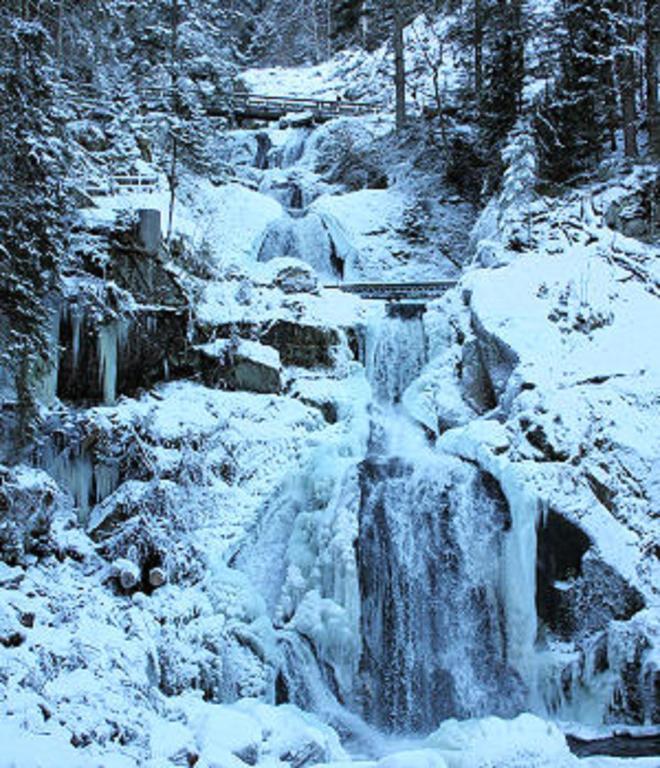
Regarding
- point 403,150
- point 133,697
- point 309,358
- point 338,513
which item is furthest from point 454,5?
point 133,697

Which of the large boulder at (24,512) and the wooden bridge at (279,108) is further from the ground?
the wooden bridge at (279,108)

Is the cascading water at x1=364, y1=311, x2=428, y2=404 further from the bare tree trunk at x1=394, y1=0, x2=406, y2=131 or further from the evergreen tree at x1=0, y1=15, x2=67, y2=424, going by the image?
Answer: the bare tree trunk at x1=394, y1=0, x2=406, y2=131

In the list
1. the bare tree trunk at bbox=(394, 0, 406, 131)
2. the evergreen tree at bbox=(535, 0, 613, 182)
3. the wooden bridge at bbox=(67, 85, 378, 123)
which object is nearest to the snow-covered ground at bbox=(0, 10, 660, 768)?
the evergreen tree at bbox=(535, 0, 613, 182)

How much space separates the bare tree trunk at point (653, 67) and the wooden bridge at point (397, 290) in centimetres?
578

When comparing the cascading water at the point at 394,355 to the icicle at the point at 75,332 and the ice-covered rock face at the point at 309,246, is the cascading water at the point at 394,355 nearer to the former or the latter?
the icicle at the point at 75,332

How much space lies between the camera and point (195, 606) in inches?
368

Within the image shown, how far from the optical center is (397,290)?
17.9 metres

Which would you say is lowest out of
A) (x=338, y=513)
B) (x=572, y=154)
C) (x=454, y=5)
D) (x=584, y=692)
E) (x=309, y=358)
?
(x=584, y=692)

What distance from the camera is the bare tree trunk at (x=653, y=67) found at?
18266 mm

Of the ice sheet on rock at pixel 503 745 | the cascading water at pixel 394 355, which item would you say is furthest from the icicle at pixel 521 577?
the cascading water at pixel 394 355

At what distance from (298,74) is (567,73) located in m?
24.1

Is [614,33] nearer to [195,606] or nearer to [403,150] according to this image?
[403,150]

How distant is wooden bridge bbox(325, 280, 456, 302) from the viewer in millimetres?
17281

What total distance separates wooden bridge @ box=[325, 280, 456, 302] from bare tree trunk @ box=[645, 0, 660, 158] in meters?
5.78
